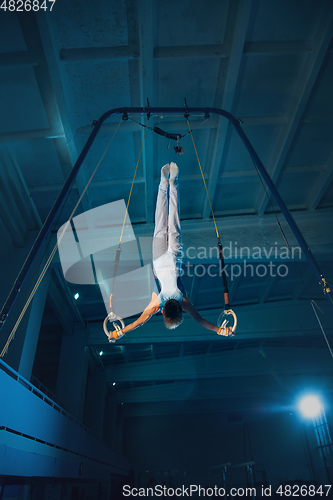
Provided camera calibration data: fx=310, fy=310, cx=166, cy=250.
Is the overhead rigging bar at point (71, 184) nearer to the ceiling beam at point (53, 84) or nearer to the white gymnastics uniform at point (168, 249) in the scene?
the ceiling beam at point (53, 84)

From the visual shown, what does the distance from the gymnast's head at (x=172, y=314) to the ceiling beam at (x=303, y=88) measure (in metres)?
4.59

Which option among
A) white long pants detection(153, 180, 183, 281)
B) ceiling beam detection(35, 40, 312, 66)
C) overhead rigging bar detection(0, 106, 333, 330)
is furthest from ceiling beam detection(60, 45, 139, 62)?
white long pants detection(153, 180, 183, 281)

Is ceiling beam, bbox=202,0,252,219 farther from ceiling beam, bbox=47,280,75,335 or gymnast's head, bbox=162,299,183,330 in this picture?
ceiling beam, bbox=47,280,75,335

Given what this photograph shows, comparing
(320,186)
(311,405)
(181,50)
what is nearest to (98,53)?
(181,50)

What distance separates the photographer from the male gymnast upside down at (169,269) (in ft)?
14.0

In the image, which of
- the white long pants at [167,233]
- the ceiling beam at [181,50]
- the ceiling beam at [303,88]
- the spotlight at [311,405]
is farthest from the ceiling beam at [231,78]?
the spotlight at [311,405]

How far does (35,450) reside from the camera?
5.17 metres

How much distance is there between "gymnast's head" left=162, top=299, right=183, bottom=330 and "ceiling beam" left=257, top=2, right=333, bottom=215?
15.1ft

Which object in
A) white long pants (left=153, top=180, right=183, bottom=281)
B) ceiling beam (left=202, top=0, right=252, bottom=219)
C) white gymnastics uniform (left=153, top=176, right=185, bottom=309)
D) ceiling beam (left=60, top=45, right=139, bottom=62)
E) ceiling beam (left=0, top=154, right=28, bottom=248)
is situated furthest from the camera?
ceiling beam (left=0, top=154, right=28, bottom=248)

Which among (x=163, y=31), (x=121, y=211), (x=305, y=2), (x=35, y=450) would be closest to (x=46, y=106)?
(x=163, y=31)

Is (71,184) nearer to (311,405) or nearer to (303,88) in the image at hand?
(303,88)

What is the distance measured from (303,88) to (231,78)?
1.44m

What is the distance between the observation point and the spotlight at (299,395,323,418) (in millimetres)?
17141

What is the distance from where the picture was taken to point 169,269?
4.61 metres
